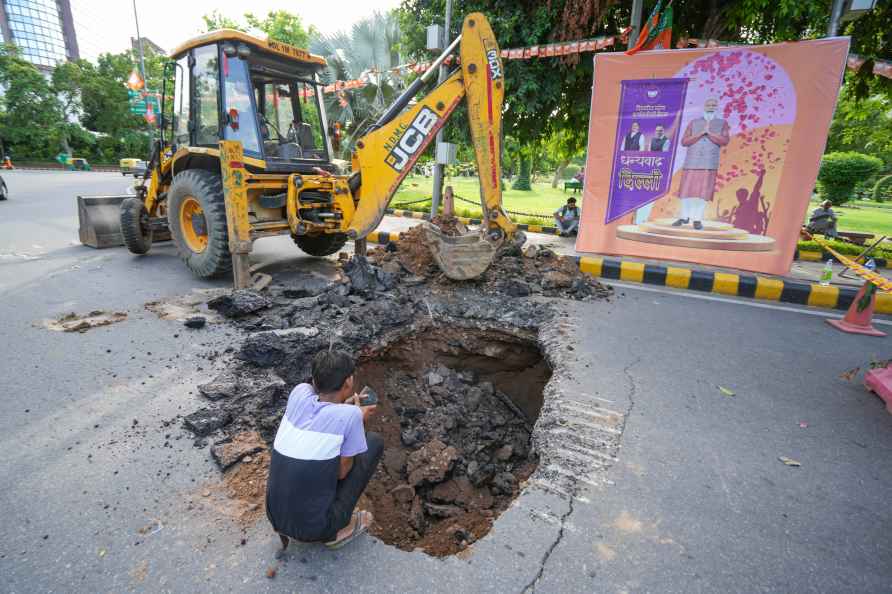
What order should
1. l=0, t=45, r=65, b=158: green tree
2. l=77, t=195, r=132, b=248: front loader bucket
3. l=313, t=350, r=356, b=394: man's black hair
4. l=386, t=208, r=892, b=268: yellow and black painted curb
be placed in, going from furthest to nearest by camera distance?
l=0, t=45, r=65, b=158: green tree < l=386, t=208, r=892, b=268: yellow and black painted curb < l=77, t=195, r=132, b=248: front loader bucket < l=313, t=350, r=356, b=394: man's black hair

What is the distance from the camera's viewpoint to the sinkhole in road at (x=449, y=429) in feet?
7.97

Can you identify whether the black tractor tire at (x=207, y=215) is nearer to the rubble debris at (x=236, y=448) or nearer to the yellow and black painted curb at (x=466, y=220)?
the rubble debris at (x=236, y=448)

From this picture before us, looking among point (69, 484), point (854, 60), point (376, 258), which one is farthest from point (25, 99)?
point (854, 60)

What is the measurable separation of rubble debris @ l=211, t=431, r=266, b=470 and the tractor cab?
374 cm

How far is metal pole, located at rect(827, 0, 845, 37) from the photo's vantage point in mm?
5785

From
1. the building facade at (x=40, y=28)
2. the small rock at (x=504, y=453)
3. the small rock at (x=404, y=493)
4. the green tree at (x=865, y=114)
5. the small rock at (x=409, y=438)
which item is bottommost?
the small rock at (x=504, y=453)

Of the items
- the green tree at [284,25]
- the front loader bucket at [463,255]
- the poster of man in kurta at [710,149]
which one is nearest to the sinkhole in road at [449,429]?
the front loader bucket at [463,255]

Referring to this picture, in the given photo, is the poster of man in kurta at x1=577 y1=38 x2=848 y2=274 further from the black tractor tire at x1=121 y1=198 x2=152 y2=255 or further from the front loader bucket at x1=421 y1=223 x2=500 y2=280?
the black tractor tire at x1=121 y1=198 x2=152 y2=255

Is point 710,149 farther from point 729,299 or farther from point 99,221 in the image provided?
point 99,221

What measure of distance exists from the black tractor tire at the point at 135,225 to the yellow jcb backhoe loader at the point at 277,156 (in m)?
0.93

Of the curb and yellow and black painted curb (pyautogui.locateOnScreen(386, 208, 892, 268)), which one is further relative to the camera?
yellow and black painted curb (pyautogui.locateOnScreen(386, 208, 892, 268))

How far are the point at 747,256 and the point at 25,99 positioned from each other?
136ft

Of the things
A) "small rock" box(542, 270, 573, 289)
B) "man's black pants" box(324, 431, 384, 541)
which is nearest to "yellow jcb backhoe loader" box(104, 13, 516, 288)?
"small rock" box(542, 270, 573, 289)

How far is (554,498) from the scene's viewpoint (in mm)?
2176
